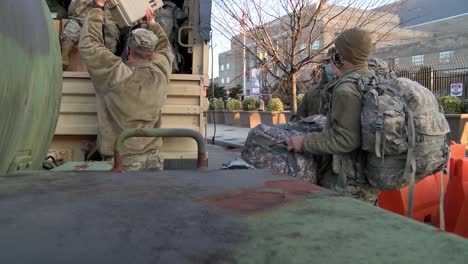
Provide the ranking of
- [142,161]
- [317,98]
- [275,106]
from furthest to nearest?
[275,106] → [142,161] → [317,98]

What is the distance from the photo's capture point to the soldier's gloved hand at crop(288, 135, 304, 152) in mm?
3279

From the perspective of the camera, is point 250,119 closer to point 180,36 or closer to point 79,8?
point 180,36

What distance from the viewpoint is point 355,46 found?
322 centimetres

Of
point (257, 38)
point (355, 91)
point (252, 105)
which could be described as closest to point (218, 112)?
point (252, 105)

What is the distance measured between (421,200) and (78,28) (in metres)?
4.19

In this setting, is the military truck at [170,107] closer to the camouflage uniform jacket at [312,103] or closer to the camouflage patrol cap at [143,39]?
the camouflage patrol cap at [143,39]

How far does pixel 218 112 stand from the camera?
86.8 ft

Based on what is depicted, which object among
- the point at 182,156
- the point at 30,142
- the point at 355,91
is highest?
the point at 355,91

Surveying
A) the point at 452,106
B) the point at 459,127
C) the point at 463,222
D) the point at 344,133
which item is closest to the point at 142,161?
the point at 344,133

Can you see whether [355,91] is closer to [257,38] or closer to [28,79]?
[28,79]

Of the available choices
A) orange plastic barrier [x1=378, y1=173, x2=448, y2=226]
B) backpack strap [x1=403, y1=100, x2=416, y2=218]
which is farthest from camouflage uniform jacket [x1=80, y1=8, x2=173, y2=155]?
backpack strap [x1=403, y1=100, x2=416, y2=218]

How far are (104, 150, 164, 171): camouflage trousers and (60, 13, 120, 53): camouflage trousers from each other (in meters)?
1.54

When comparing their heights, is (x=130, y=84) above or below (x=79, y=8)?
below

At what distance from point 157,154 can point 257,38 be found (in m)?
7.39
